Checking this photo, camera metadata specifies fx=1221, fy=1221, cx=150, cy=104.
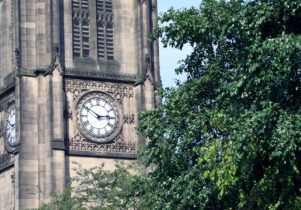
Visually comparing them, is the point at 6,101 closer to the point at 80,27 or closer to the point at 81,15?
the point at 80,27

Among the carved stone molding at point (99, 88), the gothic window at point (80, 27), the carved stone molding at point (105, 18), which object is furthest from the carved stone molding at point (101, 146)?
the carved stone molding at point (105, 18)

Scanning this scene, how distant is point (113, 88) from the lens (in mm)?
69750

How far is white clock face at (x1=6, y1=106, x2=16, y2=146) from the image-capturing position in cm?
6888

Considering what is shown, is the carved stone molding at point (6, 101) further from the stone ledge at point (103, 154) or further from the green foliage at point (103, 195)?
the green foliage at point (103, 195)

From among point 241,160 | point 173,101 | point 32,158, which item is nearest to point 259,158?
point 241,160

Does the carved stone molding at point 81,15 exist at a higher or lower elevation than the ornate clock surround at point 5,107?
higher

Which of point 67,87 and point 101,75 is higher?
point 101,75

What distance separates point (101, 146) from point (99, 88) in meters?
3.48

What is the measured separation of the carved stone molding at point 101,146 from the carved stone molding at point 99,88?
2478mm

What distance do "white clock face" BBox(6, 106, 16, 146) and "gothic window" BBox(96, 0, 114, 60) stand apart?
5.97 meters

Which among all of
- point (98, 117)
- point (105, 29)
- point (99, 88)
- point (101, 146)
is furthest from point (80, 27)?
point (101, 146)

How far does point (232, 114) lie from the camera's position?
35.1 meters

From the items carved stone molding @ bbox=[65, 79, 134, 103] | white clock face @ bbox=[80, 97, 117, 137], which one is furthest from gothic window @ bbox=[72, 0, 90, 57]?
white clock face @ bbox=[80, 97, 117, 137]

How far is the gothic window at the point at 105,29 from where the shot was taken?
70625mm
